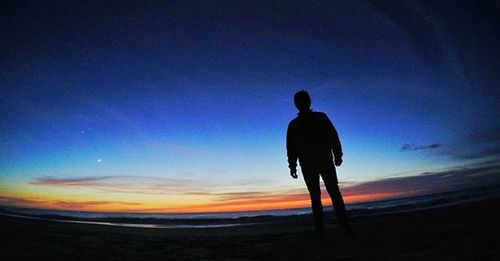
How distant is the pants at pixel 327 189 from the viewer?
17.2 feet

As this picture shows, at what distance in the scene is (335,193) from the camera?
5.28 m

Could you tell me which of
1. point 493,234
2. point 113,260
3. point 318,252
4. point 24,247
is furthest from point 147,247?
point 493,234

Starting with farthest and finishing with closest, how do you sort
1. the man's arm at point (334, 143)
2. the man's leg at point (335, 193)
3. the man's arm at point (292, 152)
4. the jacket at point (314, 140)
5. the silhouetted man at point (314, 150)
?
the man's arm at point (292, 152) < the man's arm at point (334, 143) < the jacket at point (314, 140) < the silhouetted man at point (314, 150) < the man's leg at point (335, 193)

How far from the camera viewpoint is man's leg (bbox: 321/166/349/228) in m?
5.24

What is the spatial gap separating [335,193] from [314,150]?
79 cm

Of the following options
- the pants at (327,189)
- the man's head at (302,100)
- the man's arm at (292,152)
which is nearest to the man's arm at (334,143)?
the pants at (327,189)

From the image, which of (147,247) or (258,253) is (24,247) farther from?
(258,253)

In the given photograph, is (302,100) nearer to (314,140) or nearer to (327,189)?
(314,140)

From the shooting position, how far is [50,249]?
4230 mm

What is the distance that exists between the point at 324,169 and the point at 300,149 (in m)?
0.56

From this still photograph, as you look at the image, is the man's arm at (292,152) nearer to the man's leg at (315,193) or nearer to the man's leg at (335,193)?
the man's leg at (315,193)

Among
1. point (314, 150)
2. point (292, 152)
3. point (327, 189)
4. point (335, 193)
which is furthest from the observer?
point (292, 152)

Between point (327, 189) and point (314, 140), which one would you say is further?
point (314, 140)

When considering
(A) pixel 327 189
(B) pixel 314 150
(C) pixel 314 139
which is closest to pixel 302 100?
(C) pixel 314 139
